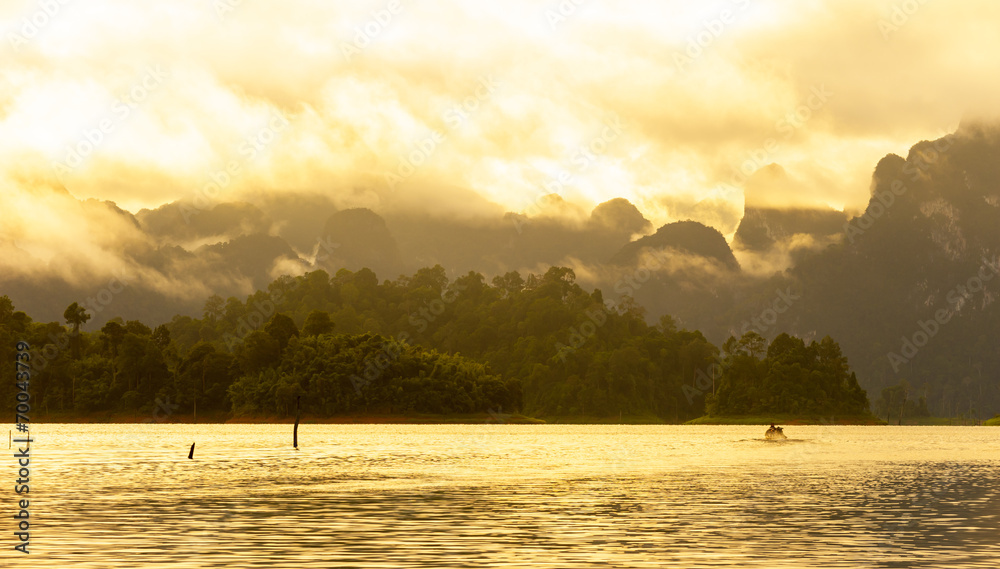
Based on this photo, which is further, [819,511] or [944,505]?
[944,505]

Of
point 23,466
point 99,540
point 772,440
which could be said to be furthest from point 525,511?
point 772,440

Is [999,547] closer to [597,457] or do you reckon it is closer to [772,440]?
[597,457]

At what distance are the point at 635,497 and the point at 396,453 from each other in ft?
205

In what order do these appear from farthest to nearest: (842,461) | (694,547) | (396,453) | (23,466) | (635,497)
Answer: (396,453) < (842,461) < (23,466) < (635,497) < (694,547)

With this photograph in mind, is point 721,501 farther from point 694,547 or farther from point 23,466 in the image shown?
point 23,466

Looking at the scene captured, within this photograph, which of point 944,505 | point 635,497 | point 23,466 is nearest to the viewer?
point 944,505

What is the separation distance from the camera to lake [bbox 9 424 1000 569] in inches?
1441

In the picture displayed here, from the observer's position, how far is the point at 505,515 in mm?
50062

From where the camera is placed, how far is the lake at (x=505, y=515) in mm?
36594

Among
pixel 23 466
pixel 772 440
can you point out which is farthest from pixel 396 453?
pixel 772 440

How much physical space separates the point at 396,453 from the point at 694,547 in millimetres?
83167

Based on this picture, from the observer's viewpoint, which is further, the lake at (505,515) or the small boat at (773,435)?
the small boat at (773,435)

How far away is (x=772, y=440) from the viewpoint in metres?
175

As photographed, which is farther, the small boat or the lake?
the small boat
